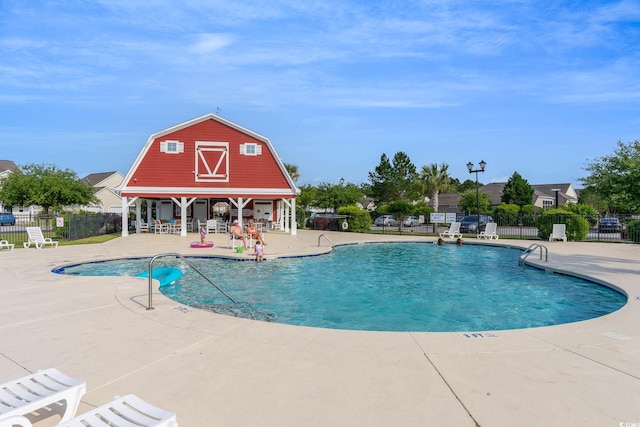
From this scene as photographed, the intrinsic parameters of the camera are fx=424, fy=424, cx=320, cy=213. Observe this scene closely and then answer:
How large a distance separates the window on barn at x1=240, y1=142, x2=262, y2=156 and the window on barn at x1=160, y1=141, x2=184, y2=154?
3.70 metres

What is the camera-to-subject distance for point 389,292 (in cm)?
1095

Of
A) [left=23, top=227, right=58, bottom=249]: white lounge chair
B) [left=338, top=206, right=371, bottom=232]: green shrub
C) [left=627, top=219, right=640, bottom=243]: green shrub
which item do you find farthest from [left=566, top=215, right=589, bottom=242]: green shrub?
[left=23, top=227, right=58, bottom=249]: white lounge chair

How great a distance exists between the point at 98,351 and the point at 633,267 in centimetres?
1439

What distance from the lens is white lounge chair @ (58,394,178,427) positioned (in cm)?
287

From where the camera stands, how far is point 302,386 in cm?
416

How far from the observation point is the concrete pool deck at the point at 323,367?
3650 millimetres

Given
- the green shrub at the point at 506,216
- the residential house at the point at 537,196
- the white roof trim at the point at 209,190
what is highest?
the residential house at the point at 537,196

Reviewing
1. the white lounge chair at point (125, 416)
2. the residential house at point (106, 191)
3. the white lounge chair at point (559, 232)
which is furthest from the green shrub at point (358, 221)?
the residential house at point (106, 191)

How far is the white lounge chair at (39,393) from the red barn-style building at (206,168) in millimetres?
21522

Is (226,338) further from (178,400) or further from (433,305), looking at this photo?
(433,305)

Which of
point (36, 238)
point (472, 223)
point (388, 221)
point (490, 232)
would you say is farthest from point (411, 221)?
point (36, 238)

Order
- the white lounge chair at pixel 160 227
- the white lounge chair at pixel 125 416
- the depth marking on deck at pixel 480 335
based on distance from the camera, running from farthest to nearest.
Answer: the white lounge chair at pixel 160 227 < the depth marking on deck at pixel 480 335 < the white lounge chair at pixel 125 416

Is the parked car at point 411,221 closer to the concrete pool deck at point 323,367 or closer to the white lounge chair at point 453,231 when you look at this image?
the white lounge chair at point 453,231

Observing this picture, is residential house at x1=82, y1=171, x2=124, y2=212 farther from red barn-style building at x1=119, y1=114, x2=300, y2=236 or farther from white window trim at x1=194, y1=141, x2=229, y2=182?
white window trim at x1=194, y1=141, x2=229, y2=182
